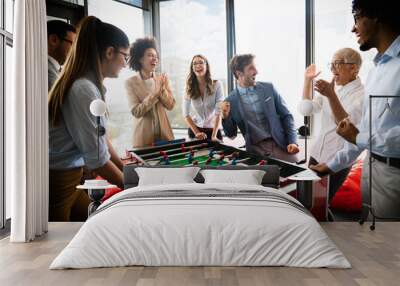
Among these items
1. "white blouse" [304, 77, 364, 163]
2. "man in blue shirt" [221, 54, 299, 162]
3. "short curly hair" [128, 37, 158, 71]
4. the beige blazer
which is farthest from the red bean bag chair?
"short curly hair" [128, 37, 158, 71]

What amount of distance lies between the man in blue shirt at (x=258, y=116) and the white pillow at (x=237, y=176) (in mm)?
583

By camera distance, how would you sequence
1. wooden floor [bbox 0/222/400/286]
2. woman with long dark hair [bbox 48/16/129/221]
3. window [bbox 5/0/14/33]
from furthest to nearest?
woman with long dark hair [bbox 48/16/129/221]
window [bbox 5/0/14/33]
wooden floor [bbox 0/222/400/286]

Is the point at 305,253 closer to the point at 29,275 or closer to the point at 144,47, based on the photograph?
the point at 29,275

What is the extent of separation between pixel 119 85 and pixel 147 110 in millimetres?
495

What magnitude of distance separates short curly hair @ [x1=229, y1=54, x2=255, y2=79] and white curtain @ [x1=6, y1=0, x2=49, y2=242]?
2.47 metres

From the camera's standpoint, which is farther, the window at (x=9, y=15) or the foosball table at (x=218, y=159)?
the foosball table at (x=218, y=159)

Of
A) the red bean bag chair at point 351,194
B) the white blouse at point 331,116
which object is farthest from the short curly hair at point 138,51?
the red bean bag chair at point 351,194

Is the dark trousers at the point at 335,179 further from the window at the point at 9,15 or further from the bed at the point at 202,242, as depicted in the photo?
the window at the point at 9,15

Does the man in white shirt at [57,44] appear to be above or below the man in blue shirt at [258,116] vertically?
above

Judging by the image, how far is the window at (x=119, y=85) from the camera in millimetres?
6996

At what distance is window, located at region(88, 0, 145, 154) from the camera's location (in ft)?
23.0

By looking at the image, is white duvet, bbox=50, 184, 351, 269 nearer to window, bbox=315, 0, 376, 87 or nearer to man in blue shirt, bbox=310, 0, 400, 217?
man in blue shirt, bbox=310, 0, 400, 217

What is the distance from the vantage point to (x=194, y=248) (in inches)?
168

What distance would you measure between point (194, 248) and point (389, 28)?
4121 mm
